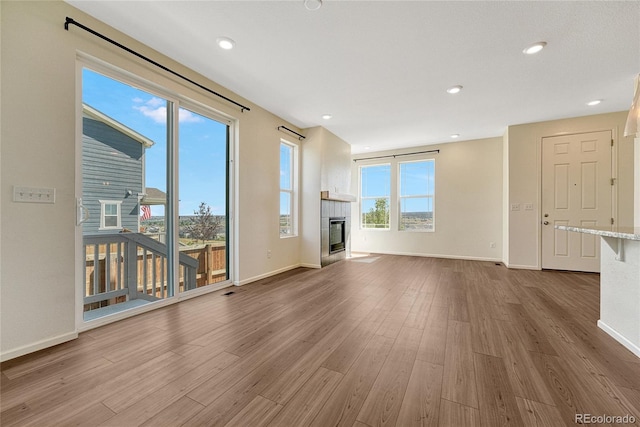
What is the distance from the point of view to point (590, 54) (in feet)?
8.68

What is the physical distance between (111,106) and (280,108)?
227 centimetres

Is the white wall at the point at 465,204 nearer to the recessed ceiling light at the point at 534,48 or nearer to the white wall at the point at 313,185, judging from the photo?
the white wall at the point at 313,185

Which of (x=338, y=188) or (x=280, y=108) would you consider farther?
(x=338, y=188)

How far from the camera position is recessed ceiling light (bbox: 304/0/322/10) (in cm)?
198

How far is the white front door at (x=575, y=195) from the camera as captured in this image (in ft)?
14.1

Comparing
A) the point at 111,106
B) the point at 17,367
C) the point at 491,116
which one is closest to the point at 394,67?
the point at 491,116

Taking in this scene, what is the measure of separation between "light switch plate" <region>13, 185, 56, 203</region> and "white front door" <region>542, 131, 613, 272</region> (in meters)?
6.71

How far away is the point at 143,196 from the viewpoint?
2.71 metres

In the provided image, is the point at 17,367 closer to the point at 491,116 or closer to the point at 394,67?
the point at 394,67

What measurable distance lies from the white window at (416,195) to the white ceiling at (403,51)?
7.21ft

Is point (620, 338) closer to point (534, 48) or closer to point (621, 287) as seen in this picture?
point (621, 287)

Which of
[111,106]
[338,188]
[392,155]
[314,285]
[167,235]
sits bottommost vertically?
[314,285]
